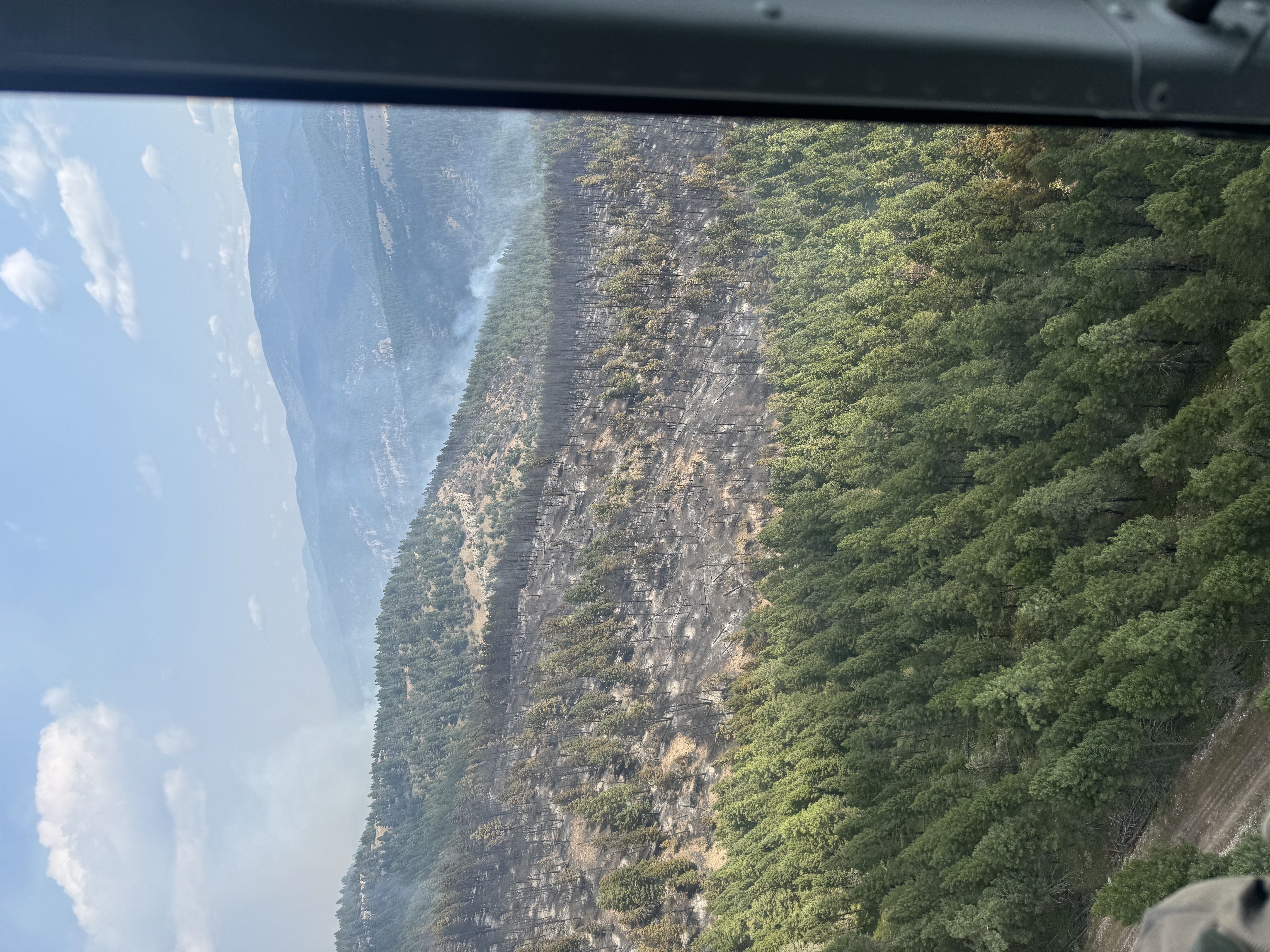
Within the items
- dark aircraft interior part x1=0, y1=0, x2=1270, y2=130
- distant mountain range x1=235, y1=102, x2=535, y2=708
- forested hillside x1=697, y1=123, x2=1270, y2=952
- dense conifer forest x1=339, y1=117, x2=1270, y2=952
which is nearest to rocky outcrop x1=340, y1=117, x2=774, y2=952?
dense conifer forest x1=339, y1=117, x2=1270, y2=952

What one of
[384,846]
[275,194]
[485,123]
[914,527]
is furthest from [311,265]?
[914,527]

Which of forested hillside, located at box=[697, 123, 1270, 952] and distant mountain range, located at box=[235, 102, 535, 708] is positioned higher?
distant mountain range, located at box=[235, 102, 535, 708]

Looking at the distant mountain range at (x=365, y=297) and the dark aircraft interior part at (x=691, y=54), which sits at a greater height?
the distant mountain range at (x=365, y=297)

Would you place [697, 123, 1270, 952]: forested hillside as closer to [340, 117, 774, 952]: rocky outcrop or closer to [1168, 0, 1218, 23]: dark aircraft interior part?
[340, 117, 774, 952]: rocky outcrop

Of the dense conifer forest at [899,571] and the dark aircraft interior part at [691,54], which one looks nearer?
the dark aircraft interior part at [691,54]

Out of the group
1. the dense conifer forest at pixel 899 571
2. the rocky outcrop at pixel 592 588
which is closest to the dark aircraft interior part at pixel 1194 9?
the dense conifer forest at pixel 899 571

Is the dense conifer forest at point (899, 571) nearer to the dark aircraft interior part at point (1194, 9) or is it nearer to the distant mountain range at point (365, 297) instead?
the dark aircraft interior part at point (1194, 9)
